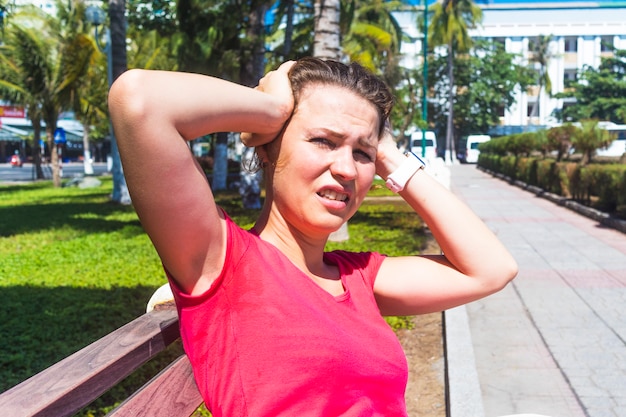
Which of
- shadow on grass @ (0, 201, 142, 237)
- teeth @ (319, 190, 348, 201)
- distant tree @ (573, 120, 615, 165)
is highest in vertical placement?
distant tree @ (573, 120, 615, 165)

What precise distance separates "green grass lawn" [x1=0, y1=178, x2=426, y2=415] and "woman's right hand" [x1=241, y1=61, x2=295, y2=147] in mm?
704

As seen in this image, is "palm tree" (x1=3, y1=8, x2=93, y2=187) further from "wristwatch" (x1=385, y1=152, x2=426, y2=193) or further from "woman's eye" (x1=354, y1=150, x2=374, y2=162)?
"woman's eye" (x1=354, y1=150, x2=374, y2=162)

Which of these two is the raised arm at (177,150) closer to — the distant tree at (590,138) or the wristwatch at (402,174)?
the wristwatch at (402,174)

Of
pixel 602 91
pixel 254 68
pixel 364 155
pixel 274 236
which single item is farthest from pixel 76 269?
pixel 602 91

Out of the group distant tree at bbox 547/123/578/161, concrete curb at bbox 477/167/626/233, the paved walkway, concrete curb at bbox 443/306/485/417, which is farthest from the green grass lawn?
distant tree at bbox 547/123/578/161

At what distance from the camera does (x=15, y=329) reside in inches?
212

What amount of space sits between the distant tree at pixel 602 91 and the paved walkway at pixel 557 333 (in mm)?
40376

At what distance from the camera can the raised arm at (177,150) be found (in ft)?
4.66

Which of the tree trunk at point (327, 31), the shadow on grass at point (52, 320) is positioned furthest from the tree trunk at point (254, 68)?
the shadow on grass at point (52, 320)

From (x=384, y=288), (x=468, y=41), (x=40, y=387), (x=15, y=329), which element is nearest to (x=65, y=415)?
(x=40, y=387)

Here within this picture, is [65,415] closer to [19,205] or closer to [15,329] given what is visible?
[15,329]

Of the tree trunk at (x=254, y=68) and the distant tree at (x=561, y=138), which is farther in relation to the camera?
the distant tree at (x=561, y=138)

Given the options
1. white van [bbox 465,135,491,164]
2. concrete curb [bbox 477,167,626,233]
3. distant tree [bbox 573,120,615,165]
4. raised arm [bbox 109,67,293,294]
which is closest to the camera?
raised arm [bbox 109,67,293,294]

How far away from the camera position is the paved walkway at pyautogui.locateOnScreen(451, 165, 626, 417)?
425 centimetres
